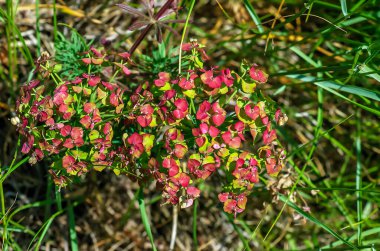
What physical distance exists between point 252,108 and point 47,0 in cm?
147

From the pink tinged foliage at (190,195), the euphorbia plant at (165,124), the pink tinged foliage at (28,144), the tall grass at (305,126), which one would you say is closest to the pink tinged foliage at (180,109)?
the euphorbia plant at (165,124)

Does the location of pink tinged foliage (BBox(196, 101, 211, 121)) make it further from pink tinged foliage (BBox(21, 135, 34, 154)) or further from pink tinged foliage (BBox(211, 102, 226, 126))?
pink tinged foliage (BBox(21, 135, 34, 154))

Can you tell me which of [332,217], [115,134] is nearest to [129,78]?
[115,134]

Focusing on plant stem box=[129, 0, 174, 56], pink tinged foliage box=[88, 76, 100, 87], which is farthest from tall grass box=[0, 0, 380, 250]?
pink tinged foliage box=[88, 76, 100, 87]

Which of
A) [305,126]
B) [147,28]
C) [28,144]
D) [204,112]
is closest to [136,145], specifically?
[204,112]

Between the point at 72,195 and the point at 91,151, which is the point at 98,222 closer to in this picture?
the point at 72,195

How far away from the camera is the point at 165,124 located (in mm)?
1600

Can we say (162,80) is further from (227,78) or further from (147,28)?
(147,28)

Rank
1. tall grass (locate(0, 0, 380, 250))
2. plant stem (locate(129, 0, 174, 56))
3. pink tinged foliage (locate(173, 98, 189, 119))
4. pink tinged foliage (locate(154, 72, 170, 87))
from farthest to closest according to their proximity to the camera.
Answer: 1. tall grass (locate(0, 0, 380, 250))
2. plant stem (locate(129, 0, 174, 56))
3. pink tinged foliage (locate(154, 72, 170, 87))
4. pink tinged foliage (locate(173, 98, 189, 119))

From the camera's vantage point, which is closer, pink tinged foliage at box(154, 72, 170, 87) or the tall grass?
pink tinged foliage at box(154, 72, 170, 87)

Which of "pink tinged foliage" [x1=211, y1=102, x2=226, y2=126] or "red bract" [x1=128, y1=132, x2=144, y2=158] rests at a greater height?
"pink tinged foliage" [x1=211, y1=102, x2=226, y2=126]

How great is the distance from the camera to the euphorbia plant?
62.2 inches

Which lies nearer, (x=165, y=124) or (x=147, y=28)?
(x=165, y=124)

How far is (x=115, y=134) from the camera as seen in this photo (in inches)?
70.5
